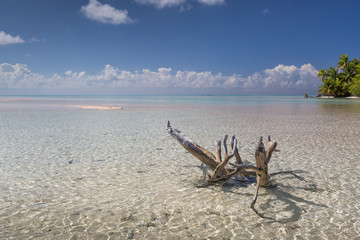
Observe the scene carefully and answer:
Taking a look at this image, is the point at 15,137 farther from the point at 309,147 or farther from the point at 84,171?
the point at 309,147

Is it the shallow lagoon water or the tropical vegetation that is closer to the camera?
the shallow lagoon water

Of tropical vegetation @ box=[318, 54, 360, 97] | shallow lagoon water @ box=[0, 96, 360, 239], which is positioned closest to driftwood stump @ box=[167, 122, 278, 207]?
shallow lagoon water @ box=[0, 96, 360, 239]

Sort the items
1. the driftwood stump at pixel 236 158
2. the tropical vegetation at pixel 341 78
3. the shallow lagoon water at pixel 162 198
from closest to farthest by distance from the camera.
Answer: the shallow lagoon water at pixel 162 198 → the driftwood stump at pixel 236 158 → the tropical vegetation at pixel 341 78

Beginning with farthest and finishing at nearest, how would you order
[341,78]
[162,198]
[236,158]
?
[341,78], [236,158], [162,198]

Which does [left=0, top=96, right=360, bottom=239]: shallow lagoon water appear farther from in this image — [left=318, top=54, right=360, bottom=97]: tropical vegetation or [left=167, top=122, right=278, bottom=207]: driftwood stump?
[left=318, top=54, right=360, bottom=97]: tropical vegetation

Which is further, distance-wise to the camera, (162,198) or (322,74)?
(322,74)

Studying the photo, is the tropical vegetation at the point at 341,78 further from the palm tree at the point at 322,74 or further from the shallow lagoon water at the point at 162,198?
the shallow lagoon water at the point at 162,198

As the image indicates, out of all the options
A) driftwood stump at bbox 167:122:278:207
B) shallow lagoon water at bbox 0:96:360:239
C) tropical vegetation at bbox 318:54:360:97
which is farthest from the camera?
tropical vegetation at bbox 318:54:360:97

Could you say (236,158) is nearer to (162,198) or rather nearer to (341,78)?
(162,198)

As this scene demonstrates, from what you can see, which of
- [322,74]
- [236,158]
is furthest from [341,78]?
[236,158]

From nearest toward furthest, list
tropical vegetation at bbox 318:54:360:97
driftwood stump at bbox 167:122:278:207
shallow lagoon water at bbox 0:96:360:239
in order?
shallow lagoon water at bbox 0:96:360:239
driftwood stump at bbox 167:122:278:207
tropical vegetation at bbox 318:54:360:97

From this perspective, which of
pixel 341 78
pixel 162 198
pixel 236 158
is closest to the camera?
pixel 162 198

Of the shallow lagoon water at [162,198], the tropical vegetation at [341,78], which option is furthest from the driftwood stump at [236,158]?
the tropical vegetation at [341,78]

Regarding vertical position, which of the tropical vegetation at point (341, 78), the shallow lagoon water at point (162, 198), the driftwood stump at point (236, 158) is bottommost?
the shallow lagoon water at point (162, 198)
